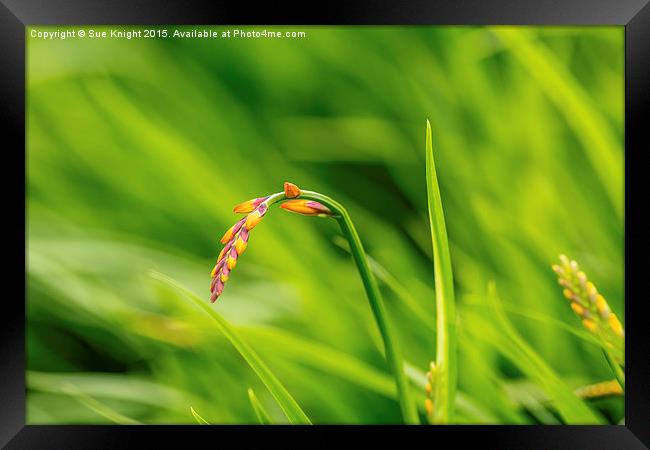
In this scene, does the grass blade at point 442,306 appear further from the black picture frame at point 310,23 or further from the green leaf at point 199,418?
the green leaf at point 199,418

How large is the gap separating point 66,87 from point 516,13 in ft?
1.60

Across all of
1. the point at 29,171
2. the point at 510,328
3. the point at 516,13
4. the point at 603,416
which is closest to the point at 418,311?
the point at 510,328

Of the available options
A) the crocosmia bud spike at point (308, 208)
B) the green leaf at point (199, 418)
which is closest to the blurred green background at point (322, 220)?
the green leaf at point (199, 418)

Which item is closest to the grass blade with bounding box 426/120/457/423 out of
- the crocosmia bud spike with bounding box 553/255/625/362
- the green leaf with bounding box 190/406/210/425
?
the crocosmia bud spike with bounding box 553/255/625/362

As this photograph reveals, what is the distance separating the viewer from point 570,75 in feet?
2.51

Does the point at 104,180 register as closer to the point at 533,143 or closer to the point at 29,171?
the point at 29,171

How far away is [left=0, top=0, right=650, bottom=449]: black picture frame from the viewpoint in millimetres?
719

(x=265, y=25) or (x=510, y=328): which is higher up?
(x=265, y=25)

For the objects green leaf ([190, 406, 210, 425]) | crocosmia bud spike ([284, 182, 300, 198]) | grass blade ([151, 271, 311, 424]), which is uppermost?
crocosmia bud spike ([284, 182, 300, 198])

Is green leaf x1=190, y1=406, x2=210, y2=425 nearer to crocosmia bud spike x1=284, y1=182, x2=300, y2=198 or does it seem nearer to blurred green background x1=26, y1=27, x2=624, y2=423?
blurred green background x1=26, y1=27, x2=624, y2=423

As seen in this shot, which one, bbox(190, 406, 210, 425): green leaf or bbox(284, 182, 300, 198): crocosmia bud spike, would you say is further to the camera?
bbox(190, 406, 210, 425): green leaf

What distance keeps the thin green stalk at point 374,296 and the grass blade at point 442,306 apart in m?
0.03

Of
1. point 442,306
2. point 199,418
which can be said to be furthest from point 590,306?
point 199,418

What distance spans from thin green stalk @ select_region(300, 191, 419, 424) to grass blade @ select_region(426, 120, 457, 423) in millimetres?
33
